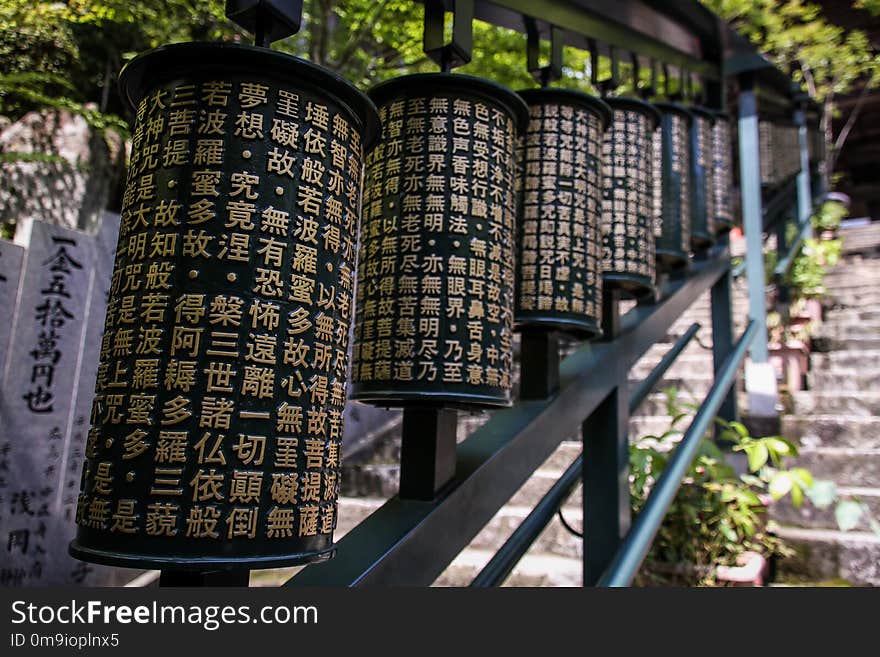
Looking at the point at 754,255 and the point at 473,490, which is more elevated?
the point at 754,255

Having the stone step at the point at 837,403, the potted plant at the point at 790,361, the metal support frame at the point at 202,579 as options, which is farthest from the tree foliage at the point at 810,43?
the metal support frame at the point at 202,579

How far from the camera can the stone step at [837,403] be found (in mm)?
3611

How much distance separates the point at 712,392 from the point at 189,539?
2.19 meters

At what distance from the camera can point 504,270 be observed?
46.6 inches

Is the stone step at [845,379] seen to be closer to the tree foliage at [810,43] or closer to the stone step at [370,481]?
the stone step at [370,481]

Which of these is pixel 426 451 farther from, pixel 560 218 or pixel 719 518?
pixel 719 518

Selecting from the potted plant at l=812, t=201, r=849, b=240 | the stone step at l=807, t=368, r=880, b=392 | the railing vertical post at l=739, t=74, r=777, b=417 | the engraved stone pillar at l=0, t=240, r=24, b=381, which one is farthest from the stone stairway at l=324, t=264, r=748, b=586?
the potted plant at l=812, t=201, r=849, b=240

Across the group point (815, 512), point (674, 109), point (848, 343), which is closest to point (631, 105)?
point (674, 109)

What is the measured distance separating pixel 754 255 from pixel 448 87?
3463 mm

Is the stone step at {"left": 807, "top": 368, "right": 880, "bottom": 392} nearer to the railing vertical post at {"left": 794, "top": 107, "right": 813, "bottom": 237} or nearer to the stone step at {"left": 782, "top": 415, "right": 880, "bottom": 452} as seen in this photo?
the stone step at {"left": 782, "top": 415, "right": 880, "bottom": 452}

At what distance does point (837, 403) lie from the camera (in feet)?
12.2

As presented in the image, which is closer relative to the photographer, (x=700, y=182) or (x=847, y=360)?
(x=700, y=182)

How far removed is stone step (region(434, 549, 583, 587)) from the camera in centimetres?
243

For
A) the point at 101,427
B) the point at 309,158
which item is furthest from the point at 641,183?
the point at 101,427
